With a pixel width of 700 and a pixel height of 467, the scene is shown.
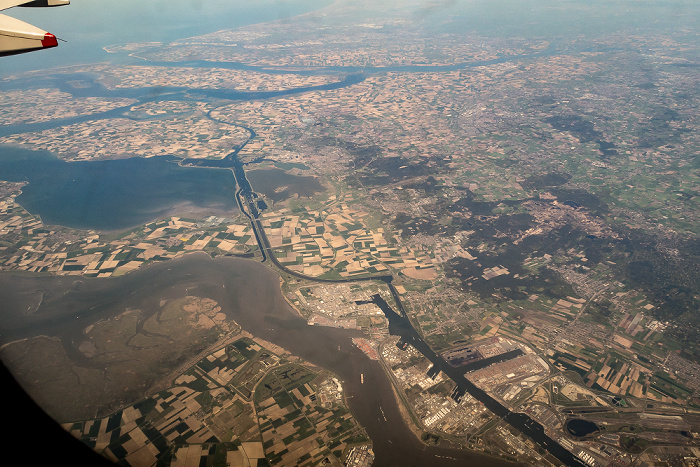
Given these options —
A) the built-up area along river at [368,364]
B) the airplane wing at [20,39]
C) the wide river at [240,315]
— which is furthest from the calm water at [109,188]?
the airplane wing at [20,39]

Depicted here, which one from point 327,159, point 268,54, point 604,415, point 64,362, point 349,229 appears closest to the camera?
point 604,415

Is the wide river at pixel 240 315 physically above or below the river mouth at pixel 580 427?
above

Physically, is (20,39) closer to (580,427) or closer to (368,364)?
(368,364)

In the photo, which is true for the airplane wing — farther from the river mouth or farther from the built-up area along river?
the river mouth

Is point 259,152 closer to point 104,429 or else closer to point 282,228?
point 282,228

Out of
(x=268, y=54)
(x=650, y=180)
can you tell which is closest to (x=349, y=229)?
(x=650, y=180)

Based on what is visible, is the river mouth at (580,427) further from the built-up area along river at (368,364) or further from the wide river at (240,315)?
the wide river at (240,315)
